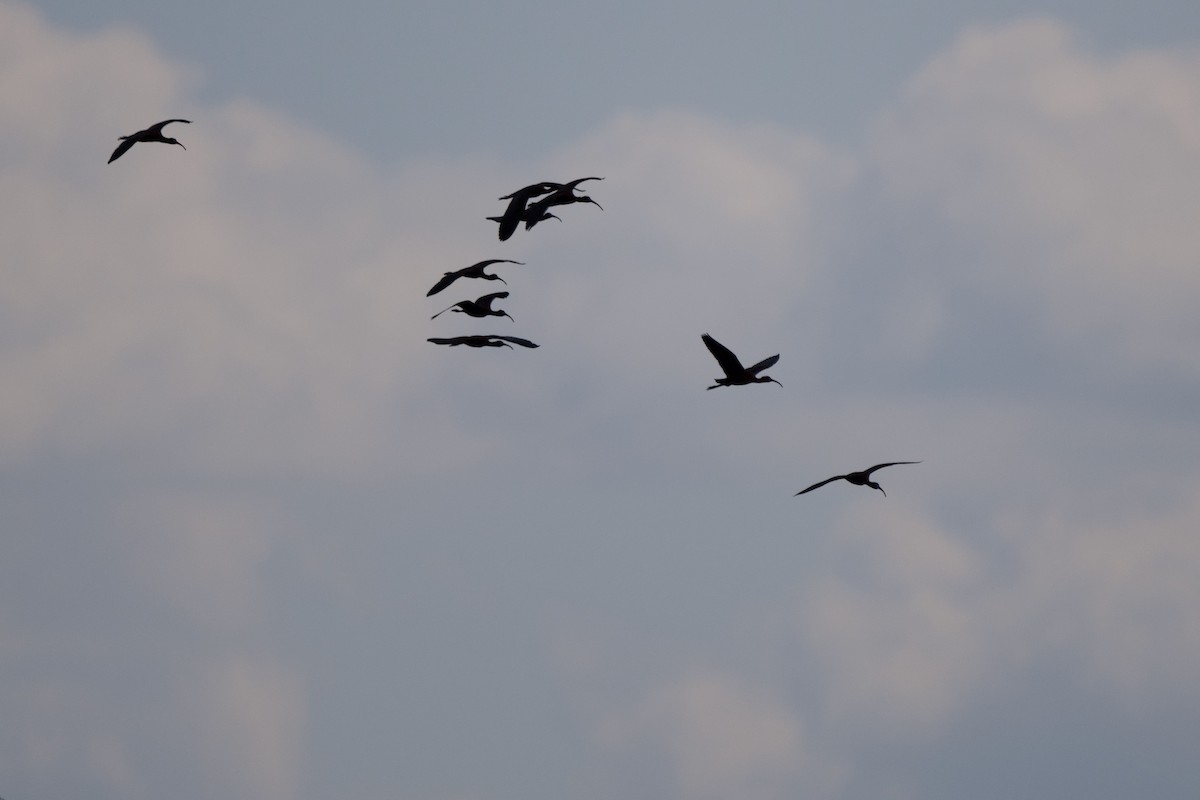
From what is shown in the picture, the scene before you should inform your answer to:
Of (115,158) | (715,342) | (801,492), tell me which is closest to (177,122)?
(115,158)

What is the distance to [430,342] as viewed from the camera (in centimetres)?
6500

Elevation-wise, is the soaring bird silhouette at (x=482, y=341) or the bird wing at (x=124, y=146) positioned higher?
the bird wing at (x=124, y=146)

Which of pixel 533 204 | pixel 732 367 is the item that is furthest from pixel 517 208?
pixel 732 367

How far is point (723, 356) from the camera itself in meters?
61.0

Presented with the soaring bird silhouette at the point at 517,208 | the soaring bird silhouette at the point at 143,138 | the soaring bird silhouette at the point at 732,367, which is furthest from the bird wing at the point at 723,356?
the soaring bird silhouette at the point at 143,138

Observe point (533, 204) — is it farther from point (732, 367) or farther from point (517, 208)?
point (732, 367)

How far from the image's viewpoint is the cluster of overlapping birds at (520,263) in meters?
62.7

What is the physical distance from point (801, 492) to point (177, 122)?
85.4ft

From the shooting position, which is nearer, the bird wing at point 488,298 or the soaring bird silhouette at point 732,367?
the soaring bird silhouette at point 732,367

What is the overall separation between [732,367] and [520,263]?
9.82 meters

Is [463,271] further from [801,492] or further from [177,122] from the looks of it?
[801,492]

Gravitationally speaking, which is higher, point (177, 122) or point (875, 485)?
point (177, 122)

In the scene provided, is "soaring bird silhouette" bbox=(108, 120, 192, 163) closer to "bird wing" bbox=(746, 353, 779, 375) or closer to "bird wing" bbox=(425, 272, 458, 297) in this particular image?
"bird wing" bbox=(425, 272, 458, 297)

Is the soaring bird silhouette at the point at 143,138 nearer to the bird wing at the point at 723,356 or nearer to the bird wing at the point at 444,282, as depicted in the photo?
the bird wing at the point at 444,282
